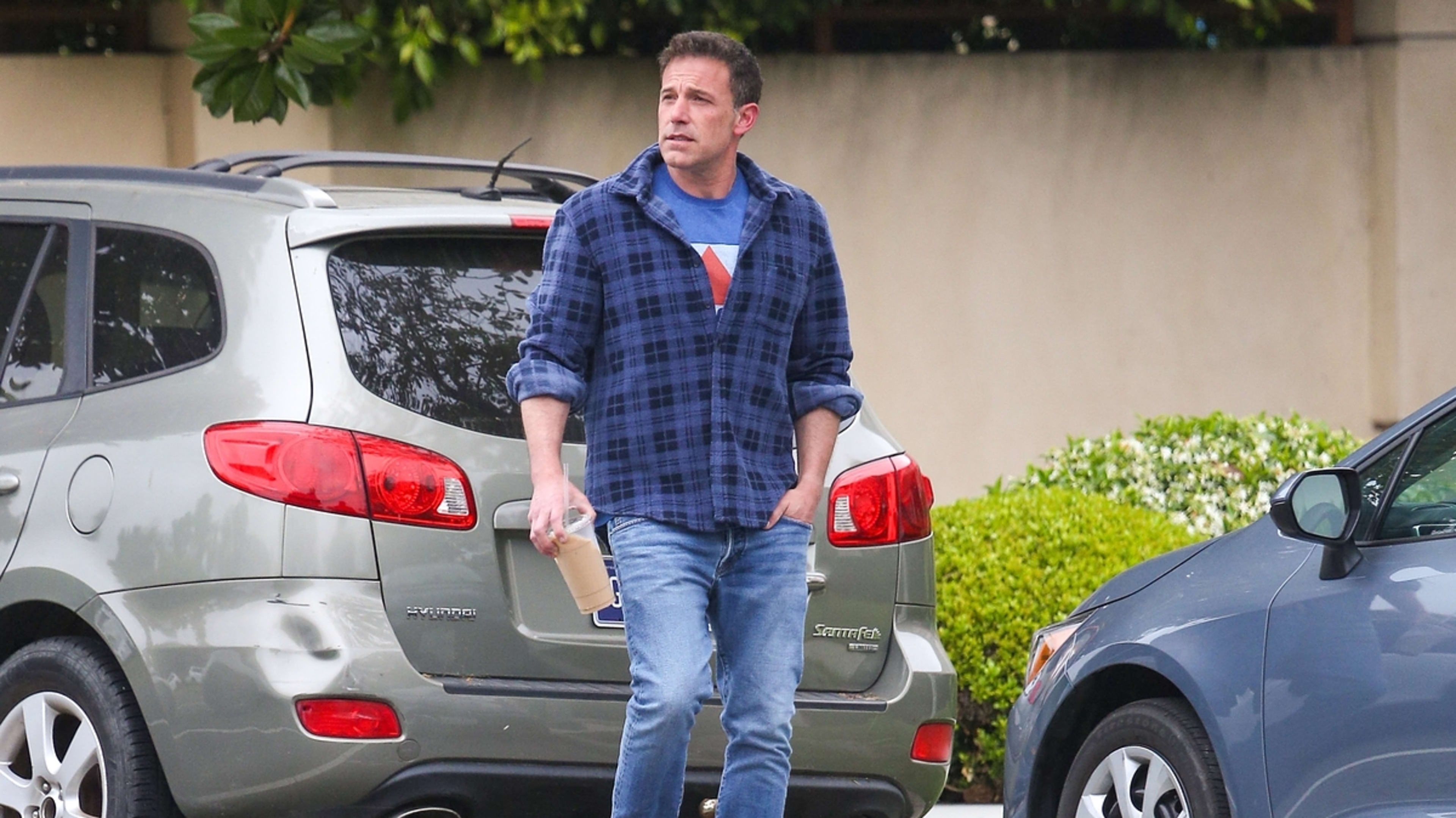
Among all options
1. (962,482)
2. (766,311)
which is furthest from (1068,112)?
(766,311)

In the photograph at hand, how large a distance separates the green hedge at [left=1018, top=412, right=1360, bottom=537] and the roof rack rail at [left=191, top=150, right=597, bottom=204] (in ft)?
9.16

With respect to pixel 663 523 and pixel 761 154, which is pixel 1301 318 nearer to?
pixel 761 154

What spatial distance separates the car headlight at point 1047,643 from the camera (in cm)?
439

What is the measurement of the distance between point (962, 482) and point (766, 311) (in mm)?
5172

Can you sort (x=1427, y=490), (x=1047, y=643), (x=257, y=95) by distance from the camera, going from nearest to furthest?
(x=1427, y=490), (x=1047, y=643), (x=257, y=95)

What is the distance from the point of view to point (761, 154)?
8.67 metres

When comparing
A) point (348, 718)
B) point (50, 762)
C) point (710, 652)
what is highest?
A: point (710, 652)

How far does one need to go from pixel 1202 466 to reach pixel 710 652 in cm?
386

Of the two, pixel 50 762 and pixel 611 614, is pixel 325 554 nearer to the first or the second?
pixel 611 614

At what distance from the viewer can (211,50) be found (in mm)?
7375

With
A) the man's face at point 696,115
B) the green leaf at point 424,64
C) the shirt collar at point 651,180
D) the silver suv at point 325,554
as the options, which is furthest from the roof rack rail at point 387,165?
the green leaf at point 424,64

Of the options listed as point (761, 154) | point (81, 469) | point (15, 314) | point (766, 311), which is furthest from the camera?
point (761, 154)

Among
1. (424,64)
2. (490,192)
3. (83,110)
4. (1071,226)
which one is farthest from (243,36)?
(1071,226)

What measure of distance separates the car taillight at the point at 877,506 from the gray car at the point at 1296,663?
447 millimetres
